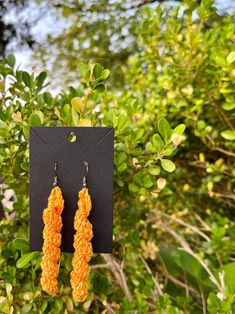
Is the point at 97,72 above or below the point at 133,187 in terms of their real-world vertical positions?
above

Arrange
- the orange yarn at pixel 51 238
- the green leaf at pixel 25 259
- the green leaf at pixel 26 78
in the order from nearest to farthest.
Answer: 1. the orange yarn at pixel 51 238
2. the green leaf at pixel 25 259
3. the green leaf at pixel 26 78

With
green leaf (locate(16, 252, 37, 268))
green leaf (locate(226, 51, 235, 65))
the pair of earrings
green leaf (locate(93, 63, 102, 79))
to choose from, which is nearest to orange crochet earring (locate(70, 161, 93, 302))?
the pair of earrings

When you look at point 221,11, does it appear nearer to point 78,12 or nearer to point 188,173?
point 78,12

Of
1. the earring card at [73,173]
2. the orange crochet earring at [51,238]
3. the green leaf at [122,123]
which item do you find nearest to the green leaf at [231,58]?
the green leaf at [122,123]

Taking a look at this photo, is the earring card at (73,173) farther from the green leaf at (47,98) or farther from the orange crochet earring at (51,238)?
the green leaf at (47,98)

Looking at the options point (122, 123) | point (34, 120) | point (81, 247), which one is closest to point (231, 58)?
point (122, 123)

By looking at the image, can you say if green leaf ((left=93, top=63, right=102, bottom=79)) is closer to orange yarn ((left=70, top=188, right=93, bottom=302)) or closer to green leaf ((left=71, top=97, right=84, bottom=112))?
green leaf ((left=71, top=97, right=84, bottom=112))

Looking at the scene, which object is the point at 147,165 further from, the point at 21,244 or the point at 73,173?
the point at 21,244

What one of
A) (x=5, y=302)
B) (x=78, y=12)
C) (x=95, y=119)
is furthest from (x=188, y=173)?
(x=78, y=12)
